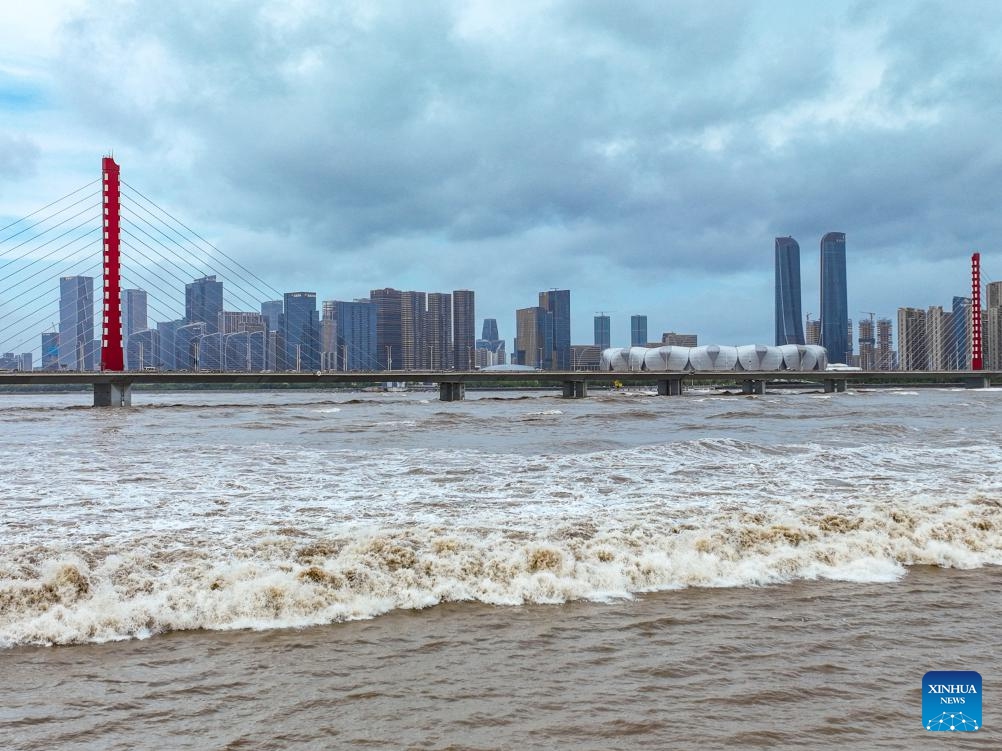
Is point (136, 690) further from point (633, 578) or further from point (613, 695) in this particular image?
point (633, 578)

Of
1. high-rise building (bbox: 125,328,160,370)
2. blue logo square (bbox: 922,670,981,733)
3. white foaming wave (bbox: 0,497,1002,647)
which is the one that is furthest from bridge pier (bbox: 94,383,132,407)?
blue logo square (bbox: 922,670,981,733)

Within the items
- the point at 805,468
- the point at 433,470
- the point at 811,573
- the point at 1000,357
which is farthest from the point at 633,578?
the point at 1000,357

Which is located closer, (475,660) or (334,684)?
(334,684)

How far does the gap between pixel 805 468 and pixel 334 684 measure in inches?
572

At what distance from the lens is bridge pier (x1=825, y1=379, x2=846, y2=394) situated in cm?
12100

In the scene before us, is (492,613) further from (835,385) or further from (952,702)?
(835,385)

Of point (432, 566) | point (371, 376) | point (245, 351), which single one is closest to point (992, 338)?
point (371, 376)

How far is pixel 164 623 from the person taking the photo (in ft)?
20.4

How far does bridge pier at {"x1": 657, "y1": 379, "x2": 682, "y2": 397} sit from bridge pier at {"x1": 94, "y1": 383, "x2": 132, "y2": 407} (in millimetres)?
68962

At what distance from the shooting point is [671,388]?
10531cm

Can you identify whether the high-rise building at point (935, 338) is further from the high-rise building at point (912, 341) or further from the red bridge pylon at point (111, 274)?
the red bridge pylon at point (111, 274)

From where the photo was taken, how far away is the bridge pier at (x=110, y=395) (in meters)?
67.1

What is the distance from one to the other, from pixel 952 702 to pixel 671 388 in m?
103

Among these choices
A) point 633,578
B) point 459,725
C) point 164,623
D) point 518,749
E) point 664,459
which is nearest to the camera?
point 518,749
